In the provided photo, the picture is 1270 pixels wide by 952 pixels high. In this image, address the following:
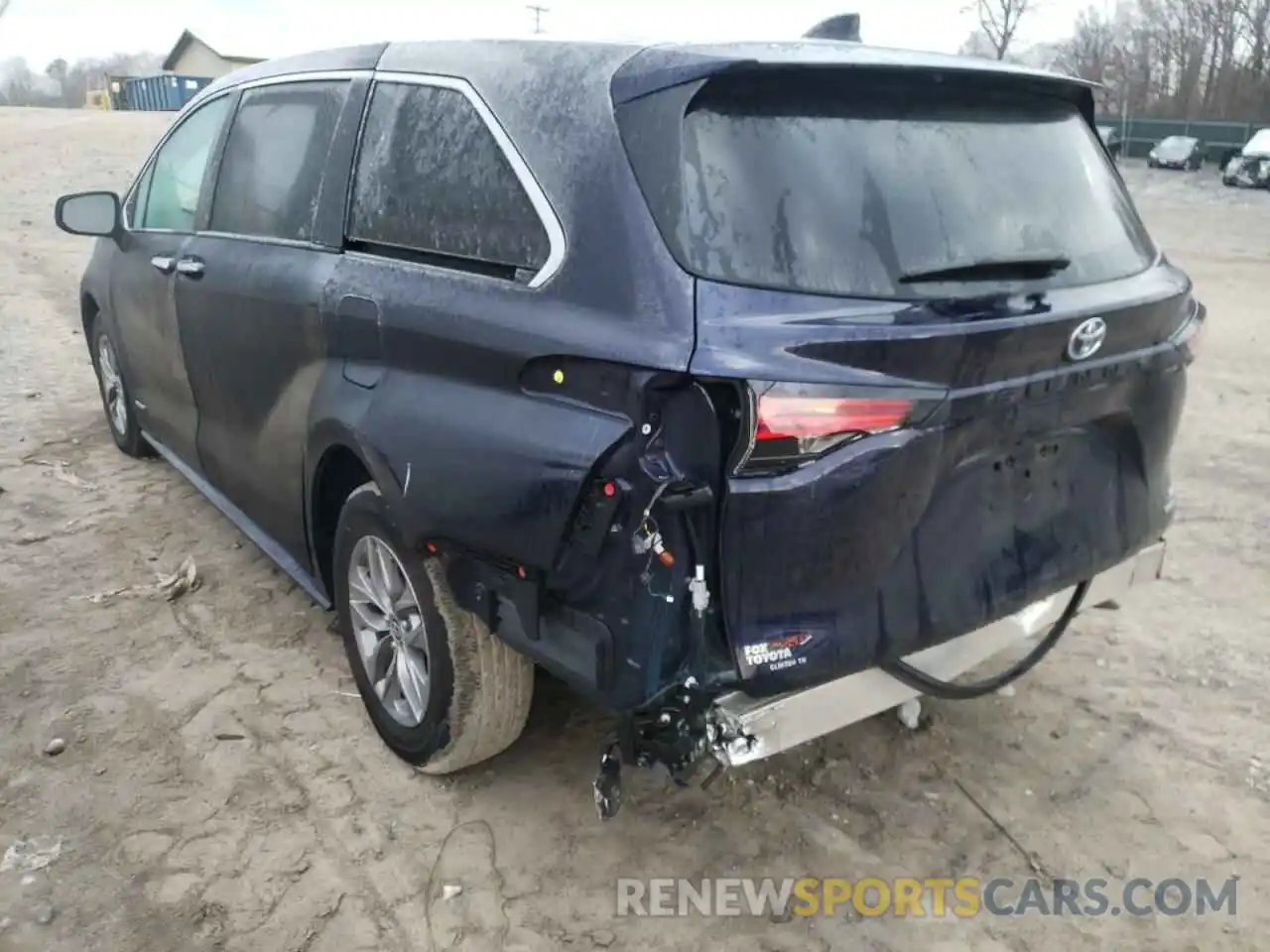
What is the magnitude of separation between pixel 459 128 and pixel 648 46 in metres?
0.58

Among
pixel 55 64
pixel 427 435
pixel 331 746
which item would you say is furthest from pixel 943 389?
pixel 55 64

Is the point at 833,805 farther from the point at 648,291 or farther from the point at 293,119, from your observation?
the point at 293,119

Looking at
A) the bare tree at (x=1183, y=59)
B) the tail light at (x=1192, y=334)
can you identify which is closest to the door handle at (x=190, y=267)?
the tail light at (x=1192, y=334)

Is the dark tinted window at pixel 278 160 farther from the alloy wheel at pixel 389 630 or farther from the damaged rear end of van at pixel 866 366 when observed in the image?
the damaged rear end of van at pixel 866 366

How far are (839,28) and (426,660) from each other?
225 centimetres

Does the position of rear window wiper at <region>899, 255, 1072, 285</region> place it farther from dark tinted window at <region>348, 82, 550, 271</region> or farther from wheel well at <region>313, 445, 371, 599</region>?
wheel well at <region>313, 445, 371, 599</region>

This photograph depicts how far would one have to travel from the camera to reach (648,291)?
7.06ft

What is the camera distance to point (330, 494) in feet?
10.8

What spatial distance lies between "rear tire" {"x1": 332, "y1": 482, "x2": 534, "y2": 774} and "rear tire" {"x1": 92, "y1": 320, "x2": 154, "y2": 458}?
8.92 ft

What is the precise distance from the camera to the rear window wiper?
2.26 metres

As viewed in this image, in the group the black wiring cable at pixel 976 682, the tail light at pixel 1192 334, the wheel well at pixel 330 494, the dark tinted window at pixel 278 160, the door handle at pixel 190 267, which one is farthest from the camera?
the door handle at pixel 190 267

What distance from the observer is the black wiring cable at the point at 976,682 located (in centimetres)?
249

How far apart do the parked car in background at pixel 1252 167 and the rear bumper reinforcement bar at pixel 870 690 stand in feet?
107

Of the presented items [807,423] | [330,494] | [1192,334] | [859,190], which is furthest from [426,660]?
[1192,334]
